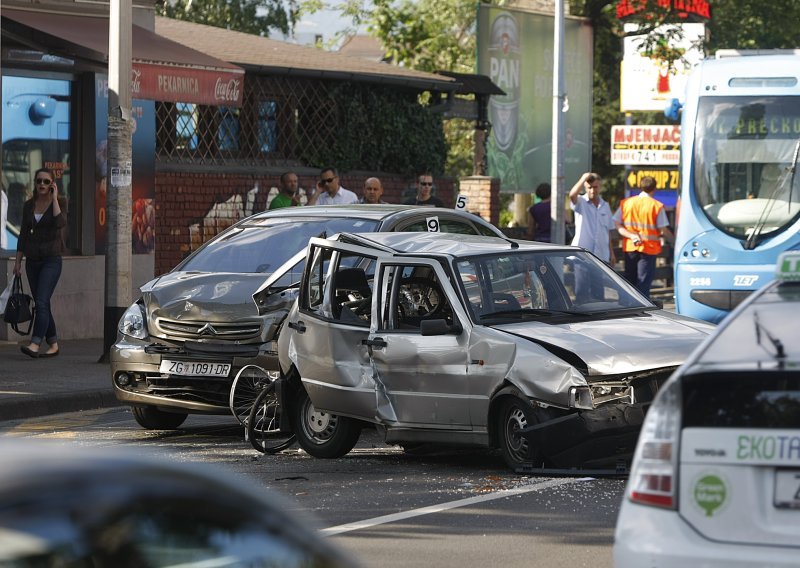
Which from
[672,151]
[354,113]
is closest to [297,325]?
[354,113]

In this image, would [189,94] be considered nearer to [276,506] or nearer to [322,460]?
[322,460]

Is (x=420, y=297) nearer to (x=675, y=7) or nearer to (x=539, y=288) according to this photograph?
(x=539, y=288)

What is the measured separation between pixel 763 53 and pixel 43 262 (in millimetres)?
8844

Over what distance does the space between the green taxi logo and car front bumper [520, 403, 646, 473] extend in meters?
3.98

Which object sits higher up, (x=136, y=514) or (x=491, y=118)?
(x=491, y=118)

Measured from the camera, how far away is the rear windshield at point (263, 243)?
40.7ft

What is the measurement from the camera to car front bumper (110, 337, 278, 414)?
37.7ft

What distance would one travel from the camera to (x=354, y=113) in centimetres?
2638

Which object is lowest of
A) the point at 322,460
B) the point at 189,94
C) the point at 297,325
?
the point at 322,460

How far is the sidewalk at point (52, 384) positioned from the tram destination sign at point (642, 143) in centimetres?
1846

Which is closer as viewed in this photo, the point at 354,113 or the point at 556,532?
the point at 556,532

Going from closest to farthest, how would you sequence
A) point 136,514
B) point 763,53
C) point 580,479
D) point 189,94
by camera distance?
point 136,514
point 580,479
point 189,94
point 763,53

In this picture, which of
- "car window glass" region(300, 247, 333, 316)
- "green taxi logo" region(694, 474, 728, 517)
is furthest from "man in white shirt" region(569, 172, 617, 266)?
"green taxi logo" region(694, 474, 728, 517)

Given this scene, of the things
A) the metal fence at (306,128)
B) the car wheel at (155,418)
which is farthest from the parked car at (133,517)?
the metal fence at (306,128)
